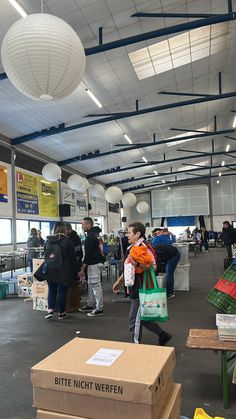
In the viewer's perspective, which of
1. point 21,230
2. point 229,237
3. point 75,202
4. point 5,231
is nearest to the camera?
point 5,231

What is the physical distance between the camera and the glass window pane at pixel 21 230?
9828 mm

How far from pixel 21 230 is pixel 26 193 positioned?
1.11 m

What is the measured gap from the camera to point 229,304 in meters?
3.25

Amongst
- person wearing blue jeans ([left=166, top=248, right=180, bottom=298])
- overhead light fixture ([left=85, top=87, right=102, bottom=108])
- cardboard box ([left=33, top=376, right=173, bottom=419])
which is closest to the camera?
Answer: cardboard box ([left=33, top=376, right=173, bottom=419])

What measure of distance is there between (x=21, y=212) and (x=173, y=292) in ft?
18.0

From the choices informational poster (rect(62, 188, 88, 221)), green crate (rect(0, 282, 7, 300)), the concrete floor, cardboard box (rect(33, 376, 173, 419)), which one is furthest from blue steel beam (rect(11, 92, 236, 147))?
cardboard box (rect(33, 376, 173, 419))

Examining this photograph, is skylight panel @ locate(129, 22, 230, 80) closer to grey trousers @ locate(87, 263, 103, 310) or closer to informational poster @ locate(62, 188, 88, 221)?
grey trousers @ locate(87, 263, 103, 310)

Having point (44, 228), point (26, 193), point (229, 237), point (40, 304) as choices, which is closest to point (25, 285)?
point (40, 304)

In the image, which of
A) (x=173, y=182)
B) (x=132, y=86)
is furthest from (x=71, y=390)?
(x=173, y=182)

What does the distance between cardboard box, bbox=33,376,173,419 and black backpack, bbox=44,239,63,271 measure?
340 centimetres

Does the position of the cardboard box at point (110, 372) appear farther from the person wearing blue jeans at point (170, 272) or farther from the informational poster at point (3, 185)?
the informational poster at point (3, 185)

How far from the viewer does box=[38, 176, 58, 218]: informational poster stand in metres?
11.1

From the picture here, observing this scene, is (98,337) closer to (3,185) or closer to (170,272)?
(170,272)

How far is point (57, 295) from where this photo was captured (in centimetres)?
473
